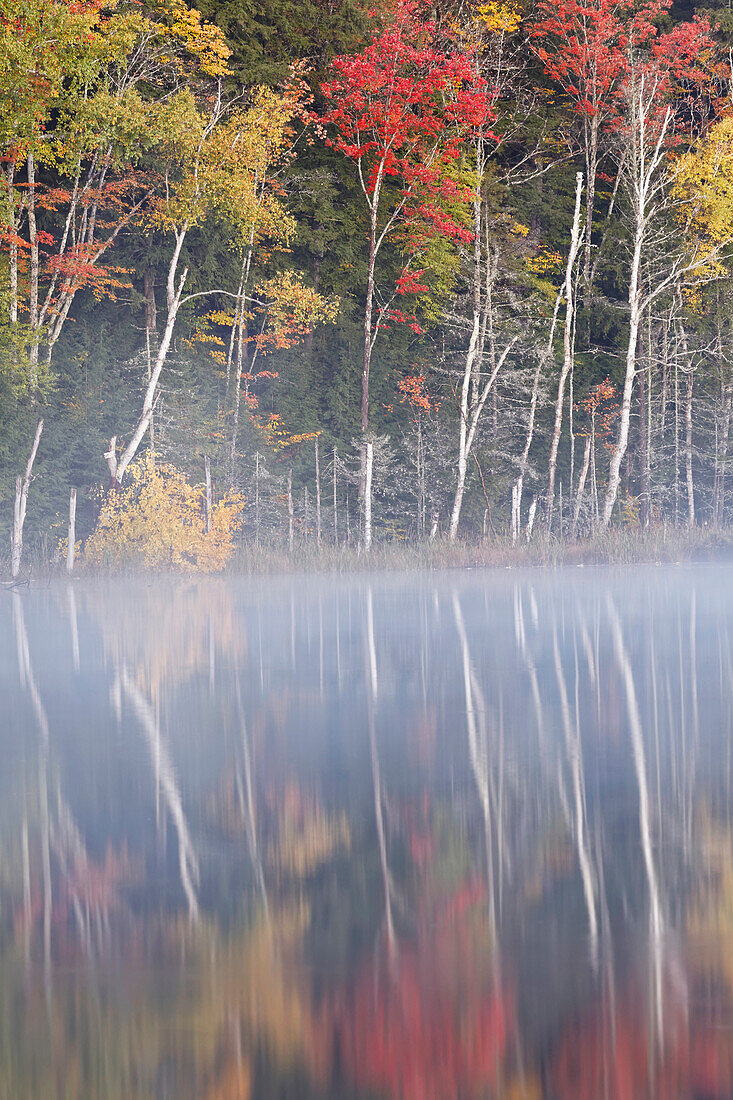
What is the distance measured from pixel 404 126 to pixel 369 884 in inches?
988

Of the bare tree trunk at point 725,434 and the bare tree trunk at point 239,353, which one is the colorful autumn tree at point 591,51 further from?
the bare tree trunk at point 239,353

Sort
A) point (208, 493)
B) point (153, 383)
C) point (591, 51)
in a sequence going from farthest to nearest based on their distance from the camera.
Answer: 1. point (591, 51)
2. point (208, 493)
3. point (153, 383)

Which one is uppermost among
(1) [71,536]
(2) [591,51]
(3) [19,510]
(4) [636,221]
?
(2) [591,51]

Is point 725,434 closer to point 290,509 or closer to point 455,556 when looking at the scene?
point 455,556

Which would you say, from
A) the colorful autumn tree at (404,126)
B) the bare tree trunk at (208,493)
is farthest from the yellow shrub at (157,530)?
the colorful autumn tree at (404,126)

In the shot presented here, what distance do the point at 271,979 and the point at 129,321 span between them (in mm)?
24362

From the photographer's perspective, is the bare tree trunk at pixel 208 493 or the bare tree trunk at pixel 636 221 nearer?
the bare tree trunk at pixel 208 493

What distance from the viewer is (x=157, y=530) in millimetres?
22922

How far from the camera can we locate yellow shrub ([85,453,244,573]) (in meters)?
22.7

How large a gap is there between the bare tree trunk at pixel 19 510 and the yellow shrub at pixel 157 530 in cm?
147

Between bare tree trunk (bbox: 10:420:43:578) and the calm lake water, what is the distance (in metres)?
12.3

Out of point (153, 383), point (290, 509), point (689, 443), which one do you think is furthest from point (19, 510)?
point (689, 443)

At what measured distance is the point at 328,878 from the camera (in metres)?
4.23

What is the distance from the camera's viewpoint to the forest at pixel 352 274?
22.7 metres
